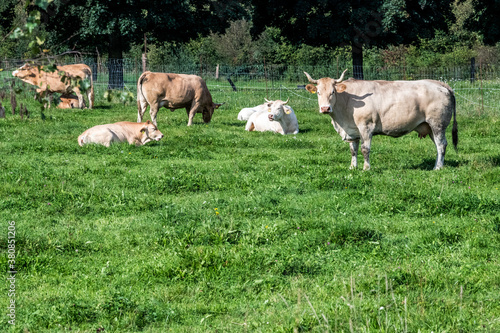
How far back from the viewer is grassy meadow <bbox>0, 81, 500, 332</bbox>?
4.91m

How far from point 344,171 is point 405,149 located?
3409 mm

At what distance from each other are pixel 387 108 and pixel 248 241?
578 cm

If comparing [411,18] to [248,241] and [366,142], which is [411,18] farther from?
[248,241]

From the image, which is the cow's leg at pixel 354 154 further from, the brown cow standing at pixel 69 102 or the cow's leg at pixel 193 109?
the brown cow standing at pixel 69 102

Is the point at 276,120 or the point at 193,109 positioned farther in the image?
the point at 193,109

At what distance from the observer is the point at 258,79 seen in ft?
102

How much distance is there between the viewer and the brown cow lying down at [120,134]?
13.7 m

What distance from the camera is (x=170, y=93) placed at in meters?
18.3

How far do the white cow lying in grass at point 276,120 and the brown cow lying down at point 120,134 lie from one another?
4.16 m

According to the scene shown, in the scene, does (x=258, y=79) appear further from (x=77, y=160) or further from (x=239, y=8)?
(x=77, y=160)

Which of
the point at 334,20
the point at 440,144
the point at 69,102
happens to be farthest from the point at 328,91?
the point at 334,20

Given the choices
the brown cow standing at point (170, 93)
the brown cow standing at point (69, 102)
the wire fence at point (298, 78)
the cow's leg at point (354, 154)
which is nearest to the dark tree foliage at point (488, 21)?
the wire fence at point (298, 78)

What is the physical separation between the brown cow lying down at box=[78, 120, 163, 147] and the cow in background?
16.3ft

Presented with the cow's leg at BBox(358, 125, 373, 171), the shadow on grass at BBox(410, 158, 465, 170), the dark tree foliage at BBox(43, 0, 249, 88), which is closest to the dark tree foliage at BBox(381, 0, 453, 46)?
the dark tree foliage at BBox(43, 0, 249, 88)
